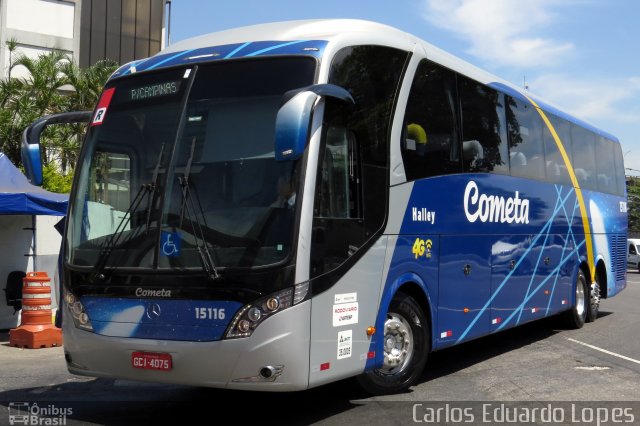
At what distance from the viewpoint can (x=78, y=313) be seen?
6.61m

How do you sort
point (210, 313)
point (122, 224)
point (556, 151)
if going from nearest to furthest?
1. point (210, 313)
2. point (122, 224)
3. point (556, 151)

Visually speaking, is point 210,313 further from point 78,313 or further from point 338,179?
point 338,179

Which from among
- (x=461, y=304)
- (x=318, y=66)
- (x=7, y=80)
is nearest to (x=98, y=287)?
(x=318, y=66)

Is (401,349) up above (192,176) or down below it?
below

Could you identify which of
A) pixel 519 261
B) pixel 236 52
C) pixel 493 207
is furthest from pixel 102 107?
pixel 519 261

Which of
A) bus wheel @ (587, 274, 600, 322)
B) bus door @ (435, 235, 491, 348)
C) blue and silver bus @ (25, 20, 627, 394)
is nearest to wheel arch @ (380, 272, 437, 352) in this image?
blue and silver bus @ (25, 20, 627, 394)

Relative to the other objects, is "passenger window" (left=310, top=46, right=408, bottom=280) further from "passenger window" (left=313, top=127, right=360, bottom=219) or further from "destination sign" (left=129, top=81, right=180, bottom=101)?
"destination sign" (left=129, top=81, right=180, bottom=101)

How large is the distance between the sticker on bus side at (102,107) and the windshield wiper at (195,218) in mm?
1204

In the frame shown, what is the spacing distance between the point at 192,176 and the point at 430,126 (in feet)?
9.88

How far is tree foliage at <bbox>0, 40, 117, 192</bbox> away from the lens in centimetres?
2505

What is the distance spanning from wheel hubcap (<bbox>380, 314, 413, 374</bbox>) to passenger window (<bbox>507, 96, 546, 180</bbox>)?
141 inches

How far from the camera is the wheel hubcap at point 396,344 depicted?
24.8 feet

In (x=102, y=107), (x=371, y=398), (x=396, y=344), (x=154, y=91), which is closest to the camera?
(x=154, y=91)

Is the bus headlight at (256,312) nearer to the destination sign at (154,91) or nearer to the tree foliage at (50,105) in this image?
the destination sign at (154,91)
